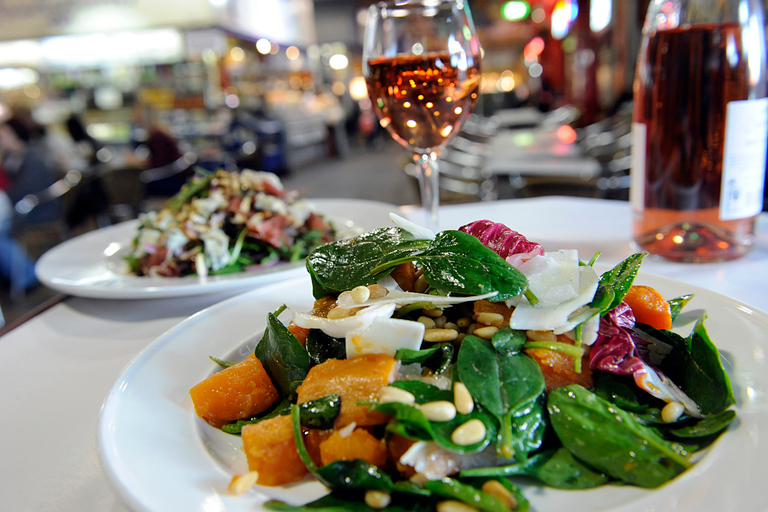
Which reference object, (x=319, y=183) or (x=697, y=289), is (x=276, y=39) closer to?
(x=319, y=183)

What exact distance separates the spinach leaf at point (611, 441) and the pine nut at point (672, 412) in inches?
1.4

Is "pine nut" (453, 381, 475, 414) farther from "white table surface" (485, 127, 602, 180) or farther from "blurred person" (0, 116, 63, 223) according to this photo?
"blurred person" (0, 116, 63, 223)

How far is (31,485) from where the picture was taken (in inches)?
23.5

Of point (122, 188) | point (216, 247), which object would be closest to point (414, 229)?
point (216, 247)

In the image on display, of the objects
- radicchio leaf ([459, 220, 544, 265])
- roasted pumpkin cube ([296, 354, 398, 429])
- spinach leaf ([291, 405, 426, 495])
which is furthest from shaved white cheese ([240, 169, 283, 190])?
spinach leaf ([291, 405, 426, 495])

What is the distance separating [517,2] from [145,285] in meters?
16.1

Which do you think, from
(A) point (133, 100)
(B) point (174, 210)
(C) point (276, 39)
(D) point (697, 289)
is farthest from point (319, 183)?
(D) point (697, 289)

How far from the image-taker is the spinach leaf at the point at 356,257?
68 centimetres

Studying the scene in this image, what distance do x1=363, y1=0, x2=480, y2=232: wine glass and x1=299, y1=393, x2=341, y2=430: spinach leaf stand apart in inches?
25.2

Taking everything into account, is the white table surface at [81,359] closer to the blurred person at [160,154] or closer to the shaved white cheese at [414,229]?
the shaved white cheese at [414,229]

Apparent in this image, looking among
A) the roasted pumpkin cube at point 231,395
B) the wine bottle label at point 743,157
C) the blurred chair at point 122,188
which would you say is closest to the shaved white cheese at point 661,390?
the roasted pumpkin cube at point 231,395

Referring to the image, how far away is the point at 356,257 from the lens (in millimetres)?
713

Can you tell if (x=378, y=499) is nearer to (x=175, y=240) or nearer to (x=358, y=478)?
(x=358, y=478)

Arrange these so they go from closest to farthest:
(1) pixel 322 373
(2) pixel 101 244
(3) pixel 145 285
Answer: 1. (1) pixel 322 373
2. (3) pixel 145 285
3. (2) pixel 101 244
